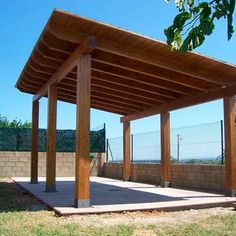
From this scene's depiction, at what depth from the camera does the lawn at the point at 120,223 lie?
6285 mm

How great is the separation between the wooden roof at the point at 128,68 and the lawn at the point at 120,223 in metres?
3.64

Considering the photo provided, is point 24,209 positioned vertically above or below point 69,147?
below

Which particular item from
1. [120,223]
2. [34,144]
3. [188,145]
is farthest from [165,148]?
[120,223]

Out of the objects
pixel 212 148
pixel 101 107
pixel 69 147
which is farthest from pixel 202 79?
pixel 69 147

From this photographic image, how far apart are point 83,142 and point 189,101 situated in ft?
17.9

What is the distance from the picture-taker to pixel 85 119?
8.81 m

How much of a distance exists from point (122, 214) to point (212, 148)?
668 centimetres

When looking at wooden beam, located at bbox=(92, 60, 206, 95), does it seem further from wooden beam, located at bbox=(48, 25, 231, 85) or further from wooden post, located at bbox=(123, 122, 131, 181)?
wooden post, located at bbox=(123, 122, 131, 181)

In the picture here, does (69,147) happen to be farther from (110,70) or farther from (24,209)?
(24,209)

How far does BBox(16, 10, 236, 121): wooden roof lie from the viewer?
8953mm

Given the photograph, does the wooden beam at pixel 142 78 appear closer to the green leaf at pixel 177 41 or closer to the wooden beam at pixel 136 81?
the wooden beam at pixel 136 81

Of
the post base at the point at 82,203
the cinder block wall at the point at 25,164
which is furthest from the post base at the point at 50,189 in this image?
the cinder block wall at the point at 25,164

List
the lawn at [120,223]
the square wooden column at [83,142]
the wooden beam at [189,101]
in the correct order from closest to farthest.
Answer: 1. the lawn at [120,223]
2. the square wooden column at [83,142]
3. the wooden beam at [189,101]

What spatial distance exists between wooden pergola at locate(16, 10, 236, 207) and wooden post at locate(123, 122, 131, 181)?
200 cm
